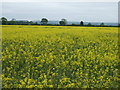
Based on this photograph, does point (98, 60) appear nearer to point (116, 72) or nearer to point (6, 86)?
point (116, 72)

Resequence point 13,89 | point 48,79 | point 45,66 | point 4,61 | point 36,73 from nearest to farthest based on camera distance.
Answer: point 13,89 → point 48,79 → point 36,73 → point 45,66 → point 4,61

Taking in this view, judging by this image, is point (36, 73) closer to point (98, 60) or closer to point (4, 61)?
point (4, 61)

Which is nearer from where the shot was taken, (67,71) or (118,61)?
(67,71)

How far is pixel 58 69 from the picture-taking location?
6.61 metres

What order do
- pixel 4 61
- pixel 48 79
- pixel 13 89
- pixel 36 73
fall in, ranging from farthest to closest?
1. pixel 4 61
2. pixel 36 73
3. pixel 48 79
4. pixel 13 89

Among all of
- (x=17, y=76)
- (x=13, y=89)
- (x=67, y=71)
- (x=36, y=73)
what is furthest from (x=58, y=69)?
(x=13, y=89)

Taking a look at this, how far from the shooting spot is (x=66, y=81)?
18.4ft

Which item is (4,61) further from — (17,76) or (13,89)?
(13,89)

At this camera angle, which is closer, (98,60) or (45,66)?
(45,66)

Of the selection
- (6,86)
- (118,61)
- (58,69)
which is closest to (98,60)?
(118,61)

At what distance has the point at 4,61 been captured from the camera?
7.45 m

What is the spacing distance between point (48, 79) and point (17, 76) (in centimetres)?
88

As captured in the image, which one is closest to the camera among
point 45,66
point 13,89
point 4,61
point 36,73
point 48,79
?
point 13,89

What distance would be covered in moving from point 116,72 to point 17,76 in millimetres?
2934
